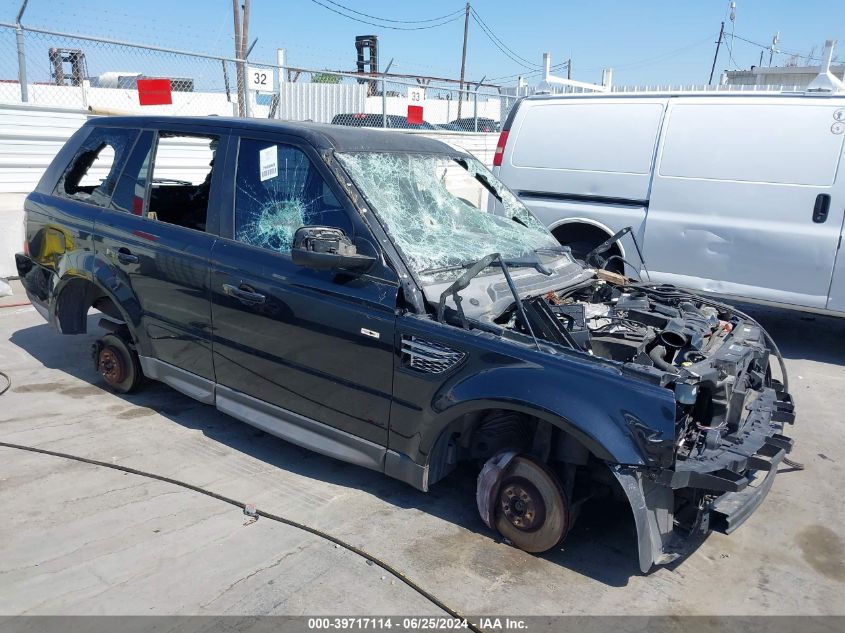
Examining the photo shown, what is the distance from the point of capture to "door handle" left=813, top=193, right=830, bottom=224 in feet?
19.7

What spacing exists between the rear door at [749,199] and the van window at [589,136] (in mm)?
213

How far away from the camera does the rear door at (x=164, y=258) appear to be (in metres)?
4.11

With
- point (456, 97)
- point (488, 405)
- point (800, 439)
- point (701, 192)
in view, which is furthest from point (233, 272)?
point (456, 97)

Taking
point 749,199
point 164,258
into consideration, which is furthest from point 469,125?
point 164,258

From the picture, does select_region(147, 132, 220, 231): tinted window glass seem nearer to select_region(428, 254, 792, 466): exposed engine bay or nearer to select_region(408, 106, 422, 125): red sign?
select_region(428, 254, 792, 466): exposed engine bay

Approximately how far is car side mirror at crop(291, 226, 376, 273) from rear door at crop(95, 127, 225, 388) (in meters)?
0.89

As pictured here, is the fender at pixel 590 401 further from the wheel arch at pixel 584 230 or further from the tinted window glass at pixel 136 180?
the wheel arch at pixel 584 230

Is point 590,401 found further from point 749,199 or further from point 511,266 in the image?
point 749,199

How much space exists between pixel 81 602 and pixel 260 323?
1.56 metres

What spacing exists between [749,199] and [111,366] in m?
5.46

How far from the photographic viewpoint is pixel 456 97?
2669cm

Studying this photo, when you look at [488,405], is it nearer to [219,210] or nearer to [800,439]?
[219,210]

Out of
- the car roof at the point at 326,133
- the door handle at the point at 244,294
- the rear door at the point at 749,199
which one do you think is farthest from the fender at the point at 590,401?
the rear door at the point at 749,199

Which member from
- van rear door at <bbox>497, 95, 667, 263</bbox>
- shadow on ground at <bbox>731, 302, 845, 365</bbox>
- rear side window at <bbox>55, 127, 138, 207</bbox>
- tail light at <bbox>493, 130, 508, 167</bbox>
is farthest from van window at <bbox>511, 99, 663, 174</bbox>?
rear side window at <bbox>55, 127, 138, 207</bbox>
